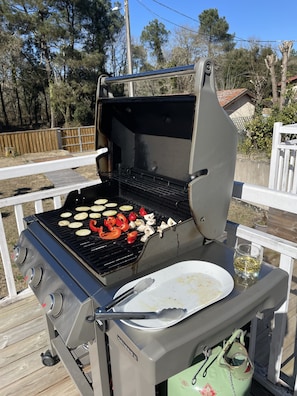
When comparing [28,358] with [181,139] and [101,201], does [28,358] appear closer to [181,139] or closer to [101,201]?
[101,201]

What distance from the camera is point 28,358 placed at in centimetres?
165

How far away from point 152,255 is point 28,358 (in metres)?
1.13

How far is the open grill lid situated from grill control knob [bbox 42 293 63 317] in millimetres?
551

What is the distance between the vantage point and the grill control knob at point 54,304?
3.22 ft

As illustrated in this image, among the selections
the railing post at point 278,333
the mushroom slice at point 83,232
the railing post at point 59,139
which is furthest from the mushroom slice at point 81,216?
the railing post at point 59,139

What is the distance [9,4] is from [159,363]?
18.2 m

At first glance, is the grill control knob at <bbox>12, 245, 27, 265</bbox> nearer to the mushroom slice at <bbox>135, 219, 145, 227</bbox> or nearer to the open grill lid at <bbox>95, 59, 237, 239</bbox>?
the mushroom slice at <bbox>135, 219, 145, 227</bbox>

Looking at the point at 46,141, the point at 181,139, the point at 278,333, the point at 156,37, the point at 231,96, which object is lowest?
the point at 46,141

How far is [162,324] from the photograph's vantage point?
2.65 feet

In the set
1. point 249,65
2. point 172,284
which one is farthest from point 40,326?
point 249,65

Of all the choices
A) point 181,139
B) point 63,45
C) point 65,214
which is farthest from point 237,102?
point 65,214

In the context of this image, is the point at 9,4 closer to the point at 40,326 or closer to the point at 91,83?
the point at 91,83

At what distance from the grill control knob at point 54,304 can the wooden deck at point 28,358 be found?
2.40 ft

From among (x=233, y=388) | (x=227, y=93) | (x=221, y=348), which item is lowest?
(x=233, y=388)
